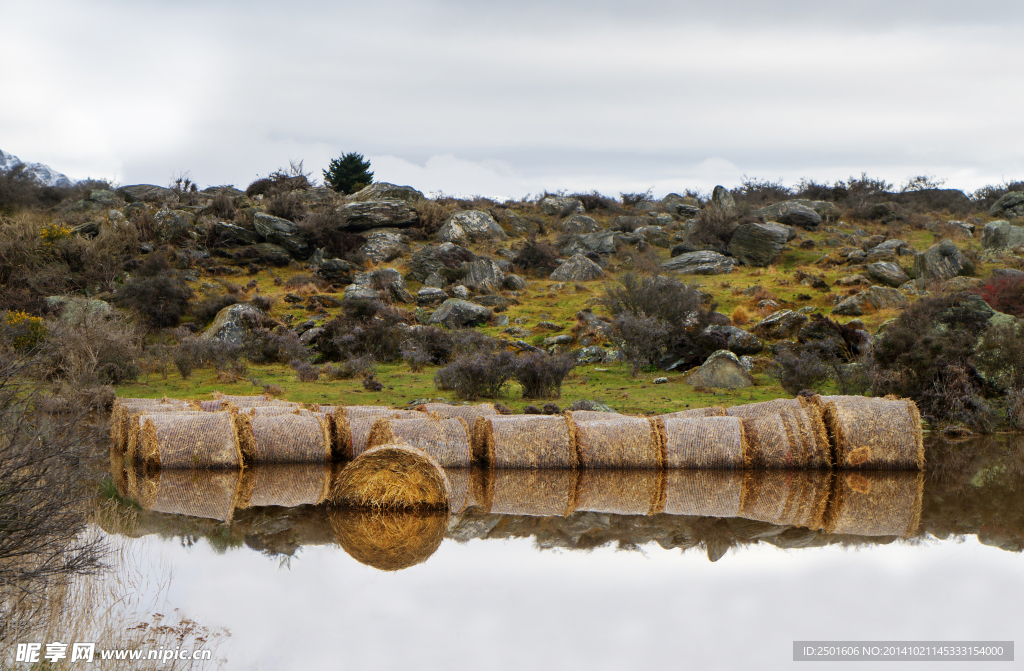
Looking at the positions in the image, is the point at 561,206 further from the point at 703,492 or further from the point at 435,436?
the point at 703,492

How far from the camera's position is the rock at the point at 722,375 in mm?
21719

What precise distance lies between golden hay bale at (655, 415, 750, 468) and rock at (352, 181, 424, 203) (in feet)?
139

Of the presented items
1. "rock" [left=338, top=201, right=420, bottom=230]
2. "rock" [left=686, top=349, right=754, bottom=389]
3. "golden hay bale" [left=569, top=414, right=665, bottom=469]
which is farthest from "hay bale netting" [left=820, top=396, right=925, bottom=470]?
"rock" [left=338, top=201, right=420, bottom=230]

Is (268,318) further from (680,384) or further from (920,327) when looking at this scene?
(920,327)

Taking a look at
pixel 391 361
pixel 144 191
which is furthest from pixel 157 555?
pixel 144 191

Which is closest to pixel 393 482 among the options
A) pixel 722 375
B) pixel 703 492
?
pixel 703 492

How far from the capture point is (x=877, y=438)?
12.7 meters

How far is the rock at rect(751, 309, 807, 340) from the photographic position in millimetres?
27078

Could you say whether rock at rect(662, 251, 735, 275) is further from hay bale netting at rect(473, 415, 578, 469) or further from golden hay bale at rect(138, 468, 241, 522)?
golden hay bale at rect(138, 468, 241, 522)

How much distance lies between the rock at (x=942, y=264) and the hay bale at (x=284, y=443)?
2971 cm

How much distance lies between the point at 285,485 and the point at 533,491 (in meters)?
3.40

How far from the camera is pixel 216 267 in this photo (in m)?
41.6

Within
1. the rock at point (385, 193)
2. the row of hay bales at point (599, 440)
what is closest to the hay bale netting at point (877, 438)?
the row of hay bales at point (599, 440)

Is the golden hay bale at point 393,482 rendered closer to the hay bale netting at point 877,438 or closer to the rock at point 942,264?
the hay bale netting at point 877,438
